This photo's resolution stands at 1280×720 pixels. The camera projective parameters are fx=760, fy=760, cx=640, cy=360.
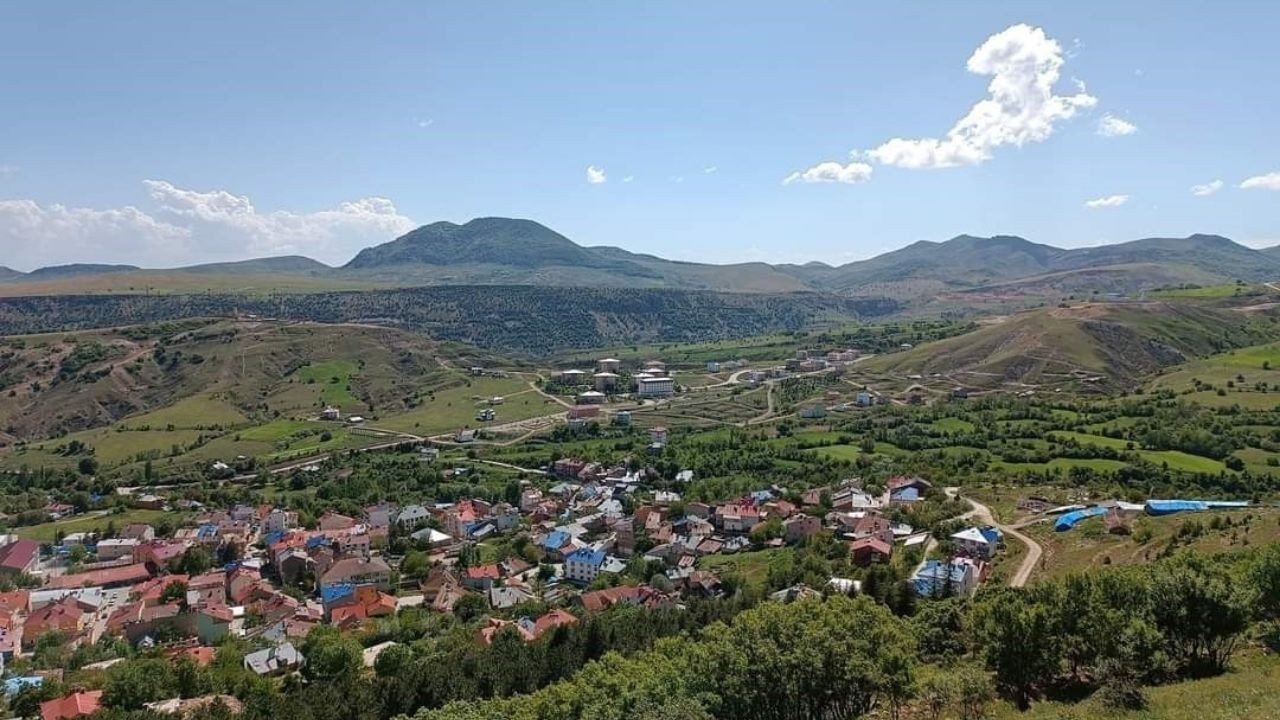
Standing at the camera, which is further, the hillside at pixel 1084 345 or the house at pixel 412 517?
the hillside at pixel 1084 345

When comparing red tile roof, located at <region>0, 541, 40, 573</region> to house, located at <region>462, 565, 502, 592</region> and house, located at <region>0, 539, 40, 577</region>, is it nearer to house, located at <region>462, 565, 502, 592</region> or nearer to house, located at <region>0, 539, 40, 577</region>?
house, located at <region>0, 539, 40, 577</region>

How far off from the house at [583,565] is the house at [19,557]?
42.7 meters

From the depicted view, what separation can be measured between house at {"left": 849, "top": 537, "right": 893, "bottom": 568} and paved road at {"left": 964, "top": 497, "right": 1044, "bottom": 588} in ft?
25.8

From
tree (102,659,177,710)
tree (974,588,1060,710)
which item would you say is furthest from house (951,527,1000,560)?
tree (102,659,177,710)

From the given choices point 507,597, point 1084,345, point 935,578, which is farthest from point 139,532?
point 1084,345

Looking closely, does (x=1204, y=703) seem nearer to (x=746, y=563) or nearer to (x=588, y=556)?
(x=746, y=563)

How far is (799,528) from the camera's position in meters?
60.8

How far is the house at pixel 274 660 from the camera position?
41250 millimetres

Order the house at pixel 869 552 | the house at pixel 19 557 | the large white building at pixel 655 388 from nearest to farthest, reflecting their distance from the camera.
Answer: the house at pixel 869 552 → the house at pixel 19 557 → the large white building at pixel 655 388

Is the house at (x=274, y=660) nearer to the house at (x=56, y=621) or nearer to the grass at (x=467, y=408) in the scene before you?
the house at (x=56, y=621)

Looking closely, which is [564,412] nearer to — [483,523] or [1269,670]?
[483,523]

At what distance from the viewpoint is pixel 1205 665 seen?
24672 millimetres

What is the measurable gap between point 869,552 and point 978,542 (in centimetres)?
687

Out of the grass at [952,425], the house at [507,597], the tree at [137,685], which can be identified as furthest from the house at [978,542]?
the grass at [952,425]
